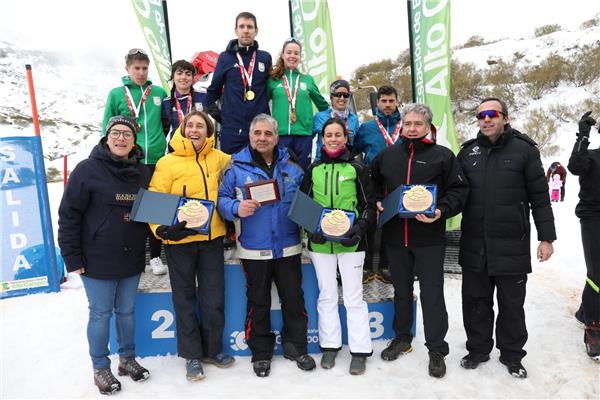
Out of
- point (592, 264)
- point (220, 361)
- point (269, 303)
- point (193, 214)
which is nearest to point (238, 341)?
point (220, 361)

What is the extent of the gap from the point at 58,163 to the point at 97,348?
871 inches

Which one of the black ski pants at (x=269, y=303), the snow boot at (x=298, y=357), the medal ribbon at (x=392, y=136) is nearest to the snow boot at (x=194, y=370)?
the black ski pants at (x=269, y=303)

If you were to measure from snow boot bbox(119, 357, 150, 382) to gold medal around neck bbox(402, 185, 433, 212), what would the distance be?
247cm

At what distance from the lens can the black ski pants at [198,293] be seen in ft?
10.2

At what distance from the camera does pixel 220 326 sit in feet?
10.9

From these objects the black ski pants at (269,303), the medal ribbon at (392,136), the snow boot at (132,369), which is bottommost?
the snow boot at (132,369)

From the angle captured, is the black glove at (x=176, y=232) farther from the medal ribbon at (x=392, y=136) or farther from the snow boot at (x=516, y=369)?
the snow boot at (x=516, y=369)

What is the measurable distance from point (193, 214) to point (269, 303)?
3.41ft

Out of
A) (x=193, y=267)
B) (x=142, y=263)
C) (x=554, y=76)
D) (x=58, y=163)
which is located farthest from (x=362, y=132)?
(x=554, y=76)

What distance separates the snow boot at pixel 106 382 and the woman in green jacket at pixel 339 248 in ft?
5.36

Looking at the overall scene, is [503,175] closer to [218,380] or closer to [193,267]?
[193,267]

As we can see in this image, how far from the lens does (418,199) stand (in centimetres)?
294

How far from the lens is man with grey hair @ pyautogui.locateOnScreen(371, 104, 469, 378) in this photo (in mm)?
3094

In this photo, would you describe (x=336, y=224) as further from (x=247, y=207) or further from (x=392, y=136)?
(x=392, y=136)
